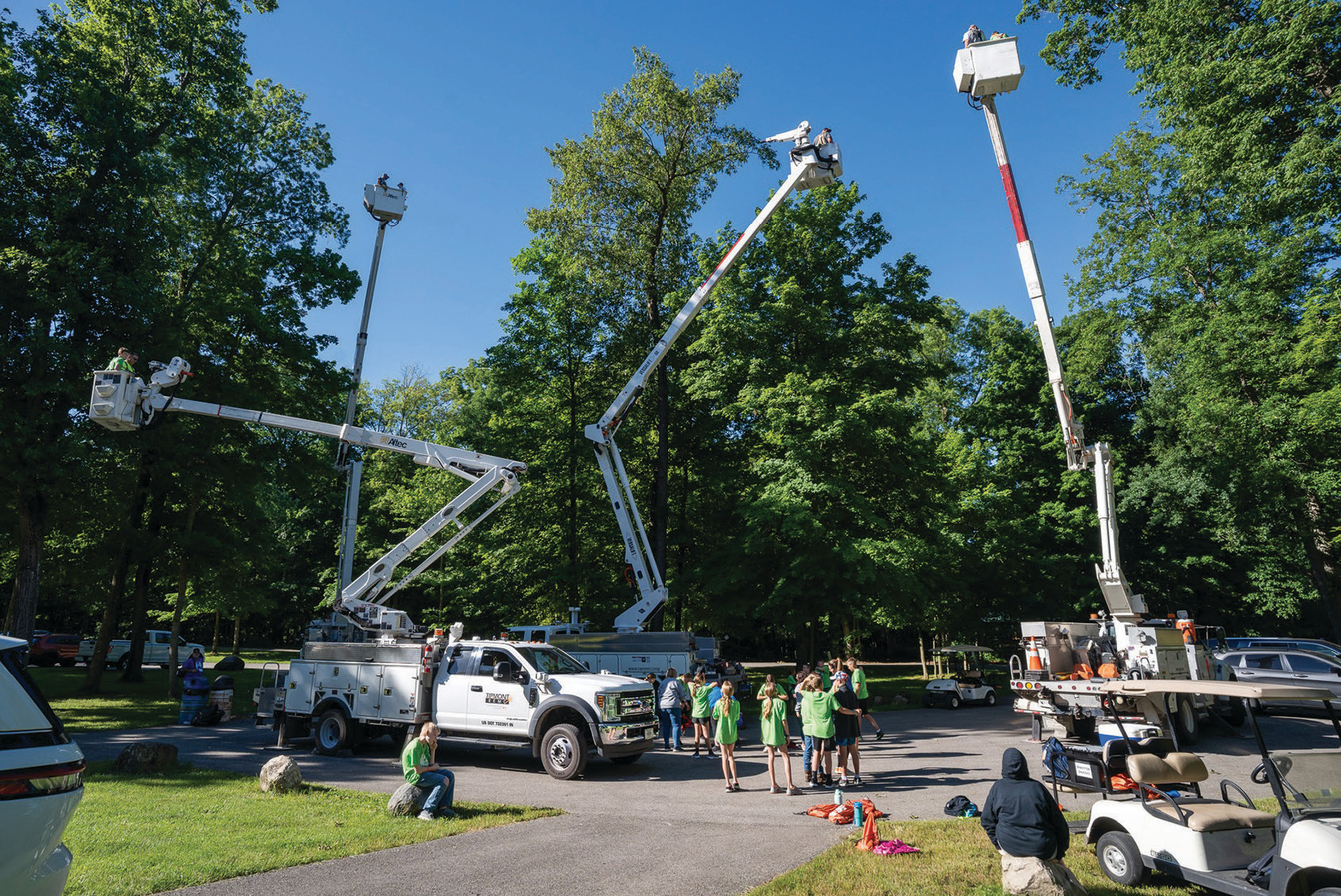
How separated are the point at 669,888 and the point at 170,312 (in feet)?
71.7

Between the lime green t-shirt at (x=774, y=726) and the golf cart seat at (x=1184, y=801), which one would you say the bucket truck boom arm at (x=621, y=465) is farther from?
the golf cart seat at (x=1184, y=801)

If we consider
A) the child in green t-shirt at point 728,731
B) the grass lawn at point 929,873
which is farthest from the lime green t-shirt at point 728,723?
the grass lawn at point 929,873

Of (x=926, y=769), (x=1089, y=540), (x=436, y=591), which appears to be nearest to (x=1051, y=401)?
(x=1089, y=540)

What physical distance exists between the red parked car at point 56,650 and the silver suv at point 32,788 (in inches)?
1647

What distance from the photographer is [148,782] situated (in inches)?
443

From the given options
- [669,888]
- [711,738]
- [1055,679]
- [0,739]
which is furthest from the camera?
[711,738]

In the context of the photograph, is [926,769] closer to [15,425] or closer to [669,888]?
[669,888]

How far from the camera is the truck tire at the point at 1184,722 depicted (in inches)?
596

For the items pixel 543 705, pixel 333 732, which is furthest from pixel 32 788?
pixel 333 732

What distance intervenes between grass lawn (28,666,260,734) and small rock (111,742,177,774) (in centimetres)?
610

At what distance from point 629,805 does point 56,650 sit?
39805 millimetres

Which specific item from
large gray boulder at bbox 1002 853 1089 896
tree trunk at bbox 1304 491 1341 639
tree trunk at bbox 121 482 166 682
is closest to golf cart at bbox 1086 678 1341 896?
large gray boulder at bbox 1002 853 1089 896

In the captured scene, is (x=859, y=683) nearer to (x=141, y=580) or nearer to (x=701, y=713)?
(x=701, y=713)

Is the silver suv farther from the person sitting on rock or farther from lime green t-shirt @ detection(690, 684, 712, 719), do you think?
lime green t-shirt @ detection(690, 684, 712, 719)
